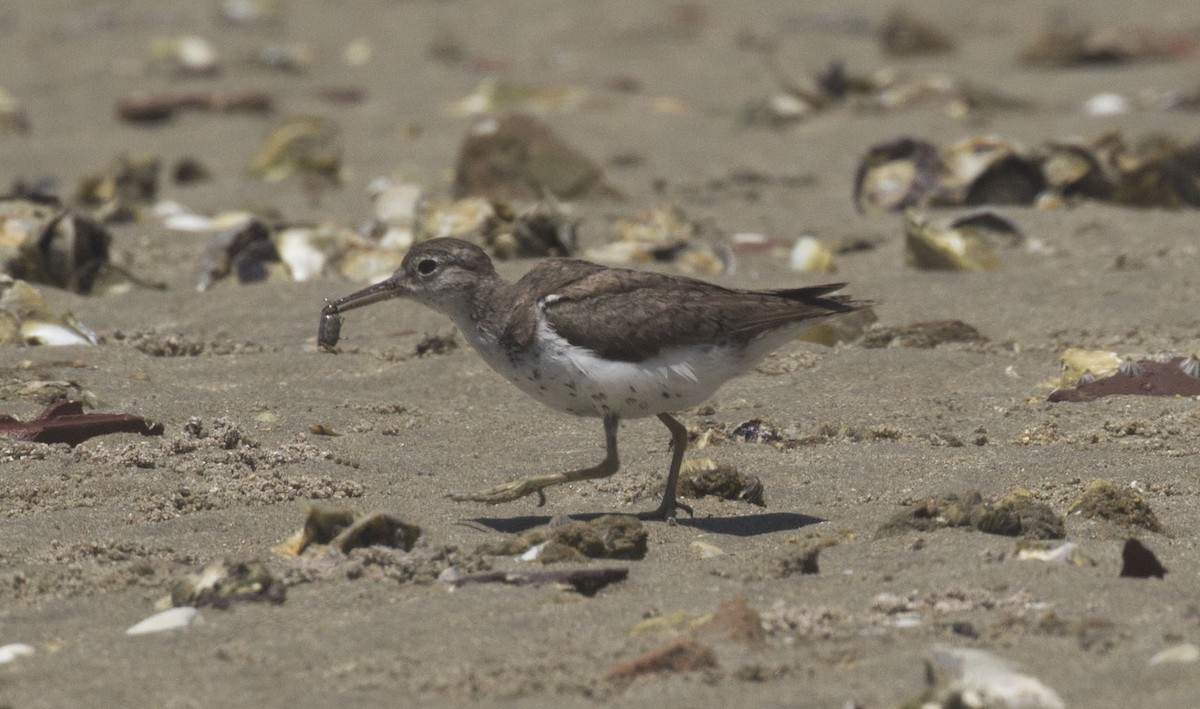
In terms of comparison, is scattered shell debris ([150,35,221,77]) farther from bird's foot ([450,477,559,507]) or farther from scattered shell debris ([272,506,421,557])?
scattered shell debris ([272,506,421,557])

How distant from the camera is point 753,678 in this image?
164 inches

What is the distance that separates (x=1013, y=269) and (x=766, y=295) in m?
3.38

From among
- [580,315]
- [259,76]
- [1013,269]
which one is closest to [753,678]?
[580,315]

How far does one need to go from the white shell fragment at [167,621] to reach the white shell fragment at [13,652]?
264 mm

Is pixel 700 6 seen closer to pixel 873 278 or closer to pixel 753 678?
pixel 873 278

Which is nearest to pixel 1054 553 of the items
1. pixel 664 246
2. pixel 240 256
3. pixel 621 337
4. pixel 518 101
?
pixel 621 337

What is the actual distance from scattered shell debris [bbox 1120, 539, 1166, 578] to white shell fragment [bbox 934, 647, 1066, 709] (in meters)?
0.92

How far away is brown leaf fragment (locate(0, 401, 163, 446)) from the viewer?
6238 millimetres

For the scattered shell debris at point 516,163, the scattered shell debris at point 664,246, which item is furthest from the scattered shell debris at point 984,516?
the scattered shell debris at point 516,163

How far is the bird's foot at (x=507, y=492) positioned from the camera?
5.95 metres

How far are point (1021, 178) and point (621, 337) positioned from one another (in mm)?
5474

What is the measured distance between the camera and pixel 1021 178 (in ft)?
35.2

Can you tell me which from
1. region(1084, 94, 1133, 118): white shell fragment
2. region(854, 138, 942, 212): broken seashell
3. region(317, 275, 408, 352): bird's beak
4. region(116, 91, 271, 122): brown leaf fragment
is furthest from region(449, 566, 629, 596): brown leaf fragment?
region(116, 91, 271, 122): brown leaf fragment

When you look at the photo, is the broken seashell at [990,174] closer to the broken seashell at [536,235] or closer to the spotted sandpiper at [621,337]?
the broken seashell at [536,235]
